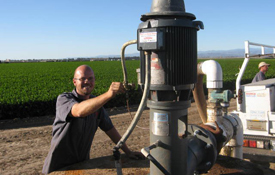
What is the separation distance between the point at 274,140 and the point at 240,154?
5.79 feet

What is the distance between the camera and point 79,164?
2684mm

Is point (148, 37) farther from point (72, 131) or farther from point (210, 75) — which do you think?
point (72, 131)

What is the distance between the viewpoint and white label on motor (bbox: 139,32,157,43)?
172cm

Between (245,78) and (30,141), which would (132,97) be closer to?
(30,141)

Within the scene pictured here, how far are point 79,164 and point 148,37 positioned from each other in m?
1.61

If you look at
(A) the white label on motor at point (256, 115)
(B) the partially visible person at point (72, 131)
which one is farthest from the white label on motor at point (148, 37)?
(A) the white label on motor at point (256, 115)

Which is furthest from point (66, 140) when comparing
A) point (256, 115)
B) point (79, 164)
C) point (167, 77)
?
point (256, 115)

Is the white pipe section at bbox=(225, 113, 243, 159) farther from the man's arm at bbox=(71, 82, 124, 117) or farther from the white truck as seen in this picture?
the white truck

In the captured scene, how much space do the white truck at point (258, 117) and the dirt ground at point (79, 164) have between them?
202cm

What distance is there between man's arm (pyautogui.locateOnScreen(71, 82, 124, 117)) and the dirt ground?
1.89 ft

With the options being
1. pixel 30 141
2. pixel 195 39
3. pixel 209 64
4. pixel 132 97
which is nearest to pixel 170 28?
pixel 195 39

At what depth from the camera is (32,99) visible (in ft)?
37.0

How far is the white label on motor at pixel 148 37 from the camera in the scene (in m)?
1.72

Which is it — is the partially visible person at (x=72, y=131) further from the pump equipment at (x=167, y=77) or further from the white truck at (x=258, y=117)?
the white truck at (x=258, y=117)
